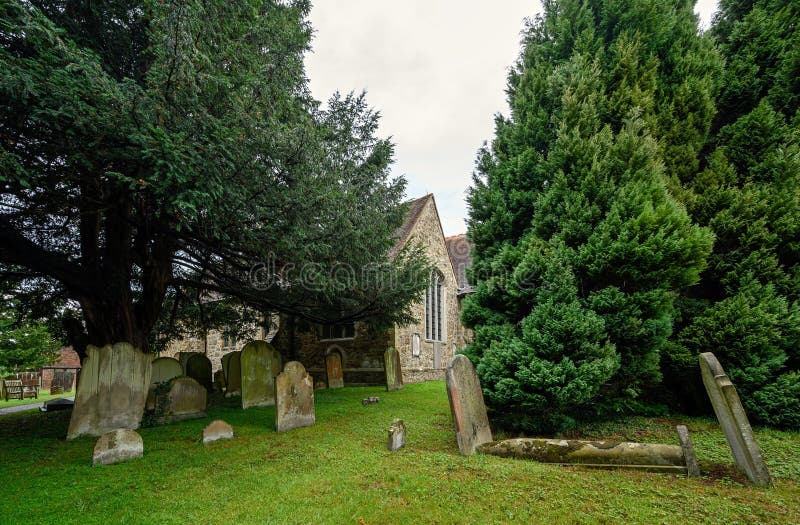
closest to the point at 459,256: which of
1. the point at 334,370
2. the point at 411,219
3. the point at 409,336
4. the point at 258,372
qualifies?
the point at 411,219

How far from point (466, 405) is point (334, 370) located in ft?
29.8

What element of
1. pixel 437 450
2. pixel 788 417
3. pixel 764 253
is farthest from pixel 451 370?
pixel 764 253

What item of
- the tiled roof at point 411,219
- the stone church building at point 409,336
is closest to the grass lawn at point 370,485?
the stone church building at point 409,336

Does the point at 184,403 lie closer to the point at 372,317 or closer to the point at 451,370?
the point at 372,317

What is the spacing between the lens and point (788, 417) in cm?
518

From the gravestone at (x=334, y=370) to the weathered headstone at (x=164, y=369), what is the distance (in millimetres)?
4770

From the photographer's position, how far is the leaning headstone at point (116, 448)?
186 inches

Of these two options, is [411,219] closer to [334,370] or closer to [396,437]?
[334,370]

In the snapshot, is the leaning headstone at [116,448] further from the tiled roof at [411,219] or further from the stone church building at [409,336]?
the tiled roof at [411,219]

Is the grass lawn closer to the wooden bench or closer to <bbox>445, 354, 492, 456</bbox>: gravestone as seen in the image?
<bbox>445, 354, 492, 456</bbox>: gravestone

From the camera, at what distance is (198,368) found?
35.5 feet

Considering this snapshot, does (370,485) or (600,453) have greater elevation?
(600,453)

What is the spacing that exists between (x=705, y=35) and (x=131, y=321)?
496 inches

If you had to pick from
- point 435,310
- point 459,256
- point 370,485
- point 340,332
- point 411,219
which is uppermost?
point 411,219
